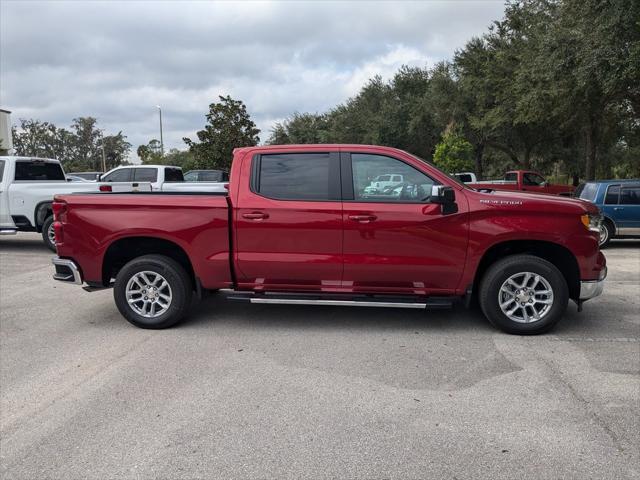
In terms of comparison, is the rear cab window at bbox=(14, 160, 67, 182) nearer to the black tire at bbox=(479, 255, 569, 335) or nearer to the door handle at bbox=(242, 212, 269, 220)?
the door handle at bbox=(242, 212, 269, 220)

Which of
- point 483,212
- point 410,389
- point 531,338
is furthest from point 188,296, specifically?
point 531,338

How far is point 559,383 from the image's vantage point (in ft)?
13.3

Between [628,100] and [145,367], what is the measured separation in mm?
21790

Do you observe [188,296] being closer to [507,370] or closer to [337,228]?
[337,228]

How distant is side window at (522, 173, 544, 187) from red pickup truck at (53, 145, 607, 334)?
17.0 metres

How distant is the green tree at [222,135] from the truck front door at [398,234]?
34.3 meters

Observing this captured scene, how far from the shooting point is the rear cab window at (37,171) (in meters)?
11.1

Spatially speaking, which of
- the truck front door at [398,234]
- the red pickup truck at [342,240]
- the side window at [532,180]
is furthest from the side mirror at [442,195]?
the side window at [532,180]

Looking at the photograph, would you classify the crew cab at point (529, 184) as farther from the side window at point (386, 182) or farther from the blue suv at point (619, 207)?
the side window at point (386, 182)

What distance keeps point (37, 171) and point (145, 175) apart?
3384 millimetres

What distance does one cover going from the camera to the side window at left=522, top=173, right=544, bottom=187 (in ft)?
69.3

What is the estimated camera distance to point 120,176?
14789mm

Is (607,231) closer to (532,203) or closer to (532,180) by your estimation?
(532,203)

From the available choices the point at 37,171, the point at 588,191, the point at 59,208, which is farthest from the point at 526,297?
the point at 37,171
